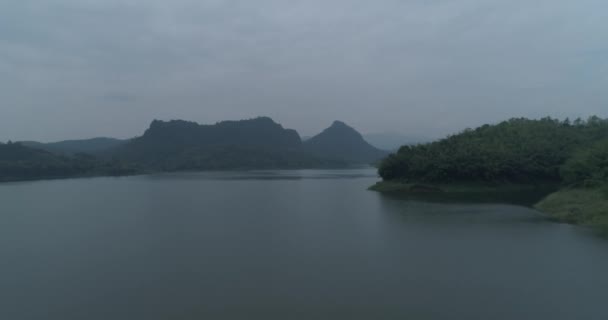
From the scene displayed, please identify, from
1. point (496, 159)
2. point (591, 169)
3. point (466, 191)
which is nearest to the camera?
point (591, 169)

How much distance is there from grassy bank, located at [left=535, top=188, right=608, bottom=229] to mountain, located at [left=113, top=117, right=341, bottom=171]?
195 ft

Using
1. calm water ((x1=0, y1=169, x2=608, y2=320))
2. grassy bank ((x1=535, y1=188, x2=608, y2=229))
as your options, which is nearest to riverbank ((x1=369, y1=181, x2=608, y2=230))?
grassy bank ((x1=535, y1=188, x2=608, y2=229))

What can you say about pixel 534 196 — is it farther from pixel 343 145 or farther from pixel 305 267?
pixel 343 145

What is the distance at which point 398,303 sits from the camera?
696cm

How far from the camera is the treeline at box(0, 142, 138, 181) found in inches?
1853

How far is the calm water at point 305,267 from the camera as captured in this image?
6863mm

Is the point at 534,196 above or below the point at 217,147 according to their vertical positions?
below

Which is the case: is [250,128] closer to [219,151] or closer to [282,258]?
[219,151]

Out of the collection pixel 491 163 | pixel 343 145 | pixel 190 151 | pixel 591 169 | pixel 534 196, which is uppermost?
pixel 343 145

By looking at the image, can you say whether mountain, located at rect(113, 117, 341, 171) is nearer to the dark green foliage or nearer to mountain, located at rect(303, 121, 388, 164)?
mountain, located at rect(303, 121, 388, 164)

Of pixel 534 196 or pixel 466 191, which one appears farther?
pixel 466 191

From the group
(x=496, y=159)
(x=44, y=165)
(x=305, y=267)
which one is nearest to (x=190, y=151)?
(x=44, y=165)

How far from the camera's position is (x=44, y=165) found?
163 ft

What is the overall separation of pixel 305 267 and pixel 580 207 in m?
10.1
